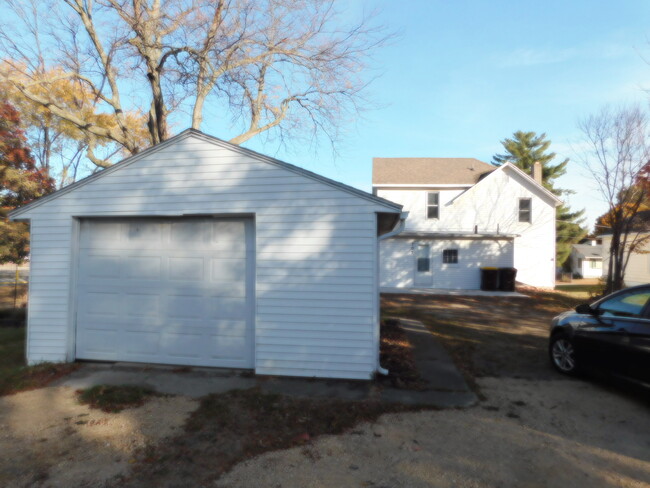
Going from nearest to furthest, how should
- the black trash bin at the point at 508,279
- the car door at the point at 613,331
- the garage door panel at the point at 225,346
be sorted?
the car door at the point at 613,331 < the garage door panel at the point at 225,346 < the black trash bin at the point at 508,279

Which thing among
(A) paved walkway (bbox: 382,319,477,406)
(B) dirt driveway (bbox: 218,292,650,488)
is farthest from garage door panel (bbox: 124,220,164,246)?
(A) paved walkway (bbox: 382,319,477,406)

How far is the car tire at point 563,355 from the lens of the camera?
243 inches

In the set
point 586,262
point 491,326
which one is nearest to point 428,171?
point 491,326

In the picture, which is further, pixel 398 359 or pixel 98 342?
pixel 398 359

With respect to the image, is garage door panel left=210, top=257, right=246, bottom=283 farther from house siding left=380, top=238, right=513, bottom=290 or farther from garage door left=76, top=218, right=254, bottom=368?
house siding left=380, top=238, right=513, bottom=290

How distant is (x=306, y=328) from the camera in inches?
241

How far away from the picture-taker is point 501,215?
2123 cm

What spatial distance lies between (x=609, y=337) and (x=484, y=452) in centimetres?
273

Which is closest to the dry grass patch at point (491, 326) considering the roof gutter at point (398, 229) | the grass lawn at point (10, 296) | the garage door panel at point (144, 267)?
the roof gutter at point (398, 229)

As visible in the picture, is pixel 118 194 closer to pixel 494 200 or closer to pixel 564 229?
pixel 494 200

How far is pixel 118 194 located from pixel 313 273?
3390 mm

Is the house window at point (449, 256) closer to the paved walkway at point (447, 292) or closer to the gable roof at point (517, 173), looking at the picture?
the paved walkway at point (447, 292)

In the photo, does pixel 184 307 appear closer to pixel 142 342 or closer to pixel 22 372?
pixel 142 342

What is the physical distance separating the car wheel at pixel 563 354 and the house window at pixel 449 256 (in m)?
14.0
